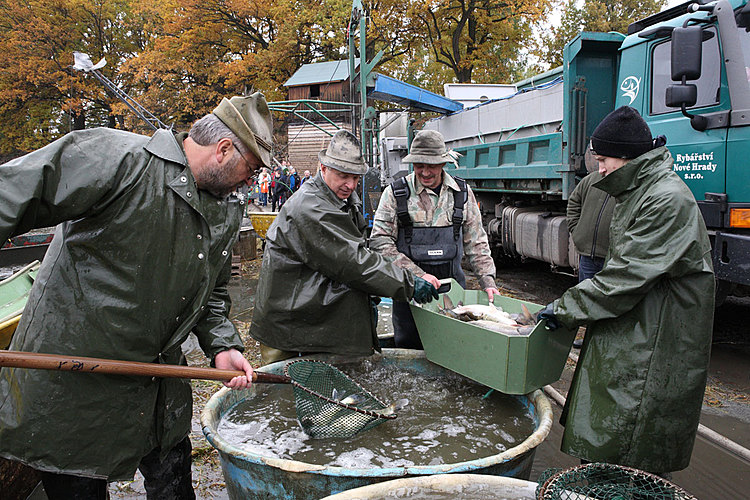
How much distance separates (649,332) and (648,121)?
3735 millimetres

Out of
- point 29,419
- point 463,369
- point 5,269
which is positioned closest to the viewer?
point 29,419

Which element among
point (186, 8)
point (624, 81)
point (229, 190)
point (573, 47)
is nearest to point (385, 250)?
point (229, 190)

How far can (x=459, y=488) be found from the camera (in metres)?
1.96

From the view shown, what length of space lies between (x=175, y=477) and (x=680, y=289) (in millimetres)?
2493

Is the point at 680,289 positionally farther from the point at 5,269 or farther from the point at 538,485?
the point at 5,269

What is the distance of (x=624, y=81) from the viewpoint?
19.1 feet

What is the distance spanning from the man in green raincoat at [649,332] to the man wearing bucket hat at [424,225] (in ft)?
4.76

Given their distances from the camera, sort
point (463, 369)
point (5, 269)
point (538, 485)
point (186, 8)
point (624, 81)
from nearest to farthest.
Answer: point (538, 485) < point (463, 369) < point (624, 81) < point (5, 269) < point (186, 8)

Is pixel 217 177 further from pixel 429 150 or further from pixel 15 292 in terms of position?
pixel 15 292

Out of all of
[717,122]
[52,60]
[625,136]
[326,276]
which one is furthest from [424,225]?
[52,60]

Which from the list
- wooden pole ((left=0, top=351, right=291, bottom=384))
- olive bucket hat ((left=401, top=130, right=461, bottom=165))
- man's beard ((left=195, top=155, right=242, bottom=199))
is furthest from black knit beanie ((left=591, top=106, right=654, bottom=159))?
wooden pole ((left=0, top=351, right=291, bottom=384))

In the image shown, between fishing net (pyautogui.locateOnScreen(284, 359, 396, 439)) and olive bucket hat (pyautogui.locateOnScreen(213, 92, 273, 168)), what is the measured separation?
3.75 feet

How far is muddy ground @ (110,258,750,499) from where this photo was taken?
330 cm

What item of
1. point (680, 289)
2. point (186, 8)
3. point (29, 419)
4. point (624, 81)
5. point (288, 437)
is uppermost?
point (186, 8)
